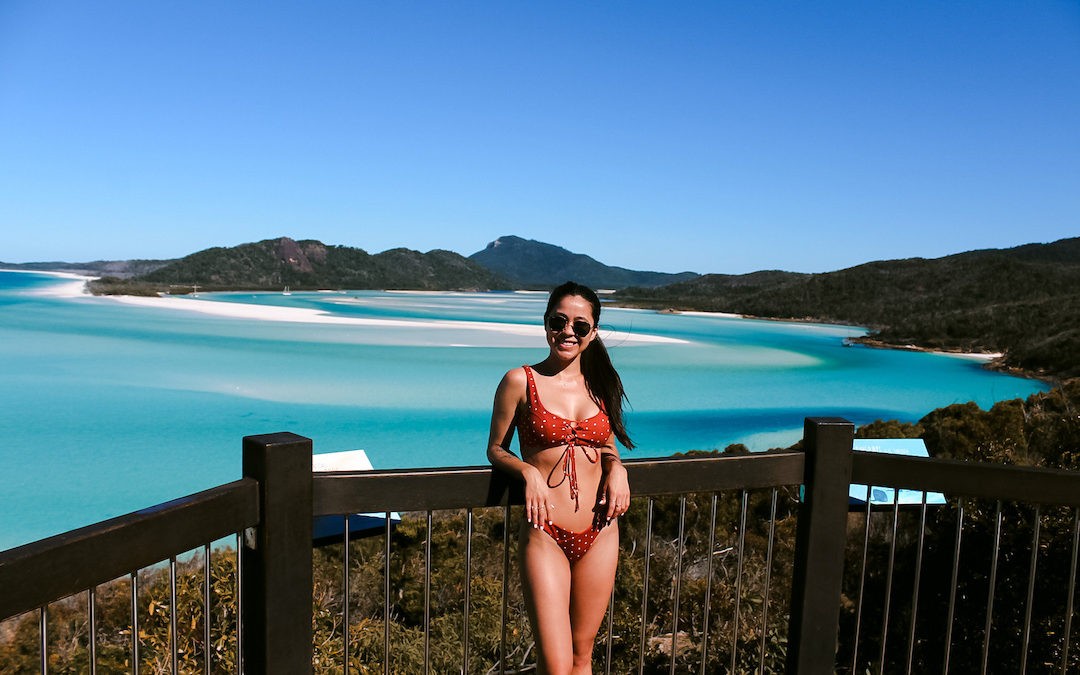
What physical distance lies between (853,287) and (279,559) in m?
64.5

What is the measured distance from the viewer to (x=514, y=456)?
6.83 ft

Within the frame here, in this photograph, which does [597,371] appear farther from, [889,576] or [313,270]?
[313,270]

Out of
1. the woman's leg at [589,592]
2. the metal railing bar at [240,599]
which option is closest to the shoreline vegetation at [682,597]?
the woman's leg at [589,592]

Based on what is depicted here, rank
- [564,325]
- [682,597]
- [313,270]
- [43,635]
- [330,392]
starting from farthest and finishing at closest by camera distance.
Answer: [313,270], [330,392], [682,597], [564,325], [43,635]

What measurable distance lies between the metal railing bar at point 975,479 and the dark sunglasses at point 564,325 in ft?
2.98

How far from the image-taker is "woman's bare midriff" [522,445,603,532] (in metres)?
2.05

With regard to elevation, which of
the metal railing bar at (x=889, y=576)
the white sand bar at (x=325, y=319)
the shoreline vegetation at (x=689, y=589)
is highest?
the metal railing bar at (x=889, y=576)

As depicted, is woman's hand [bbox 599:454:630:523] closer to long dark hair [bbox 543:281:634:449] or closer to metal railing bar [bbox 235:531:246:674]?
long dark hair [bbox 543:281:634:449]

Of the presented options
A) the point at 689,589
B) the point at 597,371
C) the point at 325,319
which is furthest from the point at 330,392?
the point at 597,371

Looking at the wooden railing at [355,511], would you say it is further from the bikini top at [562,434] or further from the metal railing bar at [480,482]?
the bikini top at [562,434]

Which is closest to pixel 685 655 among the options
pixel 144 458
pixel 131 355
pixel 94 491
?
pixel 94 491

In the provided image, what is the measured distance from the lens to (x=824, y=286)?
208 feet

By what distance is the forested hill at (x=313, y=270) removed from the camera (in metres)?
100

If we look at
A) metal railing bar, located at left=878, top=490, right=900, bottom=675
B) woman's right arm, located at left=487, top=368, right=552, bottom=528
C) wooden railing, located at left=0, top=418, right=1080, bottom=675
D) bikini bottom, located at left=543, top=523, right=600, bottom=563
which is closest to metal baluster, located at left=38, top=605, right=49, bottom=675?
wooden railing, located at left=0, top=418, right=1080, bottom=675
